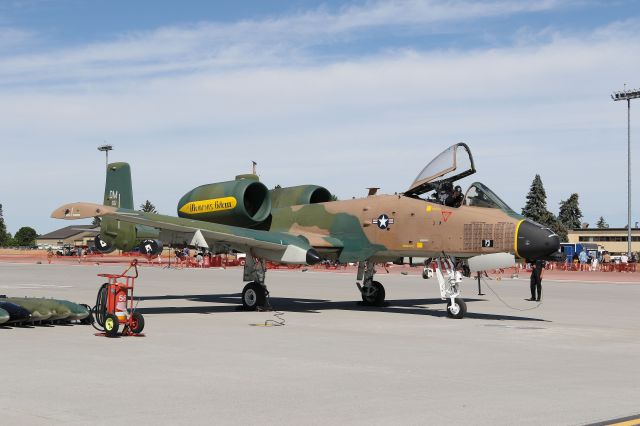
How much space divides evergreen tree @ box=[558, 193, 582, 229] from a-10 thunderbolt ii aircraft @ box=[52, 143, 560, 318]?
5631 inches

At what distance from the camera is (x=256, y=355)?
40.8 ft

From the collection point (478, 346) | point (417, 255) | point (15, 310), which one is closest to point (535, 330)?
point (478, 346)

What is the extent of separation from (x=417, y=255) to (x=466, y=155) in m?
2.79

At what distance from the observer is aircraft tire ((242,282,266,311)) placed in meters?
21.6

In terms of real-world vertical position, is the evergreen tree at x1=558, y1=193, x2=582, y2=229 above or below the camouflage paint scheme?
above

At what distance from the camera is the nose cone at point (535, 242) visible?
18.2 meters

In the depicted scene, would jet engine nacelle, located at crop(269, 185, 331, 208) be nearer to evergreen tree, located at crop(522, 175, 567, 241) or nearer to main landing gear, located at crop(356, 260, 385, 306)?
main landing gear, located at crop(356, 260, 385, 306)

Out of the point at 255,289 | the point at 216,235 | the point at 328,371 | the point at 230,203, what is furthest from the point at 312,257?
the point at 328,371

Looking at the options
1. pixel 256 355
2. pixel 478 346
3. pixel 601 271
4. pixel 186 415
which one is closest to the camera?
pixel 186 415

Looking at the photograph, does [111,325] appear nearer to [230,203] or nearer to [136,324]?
[136,324]

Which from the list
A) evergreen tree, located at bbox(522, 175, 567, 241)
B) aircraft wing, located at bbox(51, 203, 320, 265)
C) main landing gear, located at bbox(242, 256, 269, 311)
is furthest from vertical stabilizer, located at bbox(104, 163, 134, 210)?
evergreen tree, located at bbox(522, 175, 567, 241)

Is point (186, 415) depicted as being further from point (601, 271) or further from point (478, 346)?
point (601, 271)

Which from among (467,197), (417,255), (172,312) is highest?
(467,197)

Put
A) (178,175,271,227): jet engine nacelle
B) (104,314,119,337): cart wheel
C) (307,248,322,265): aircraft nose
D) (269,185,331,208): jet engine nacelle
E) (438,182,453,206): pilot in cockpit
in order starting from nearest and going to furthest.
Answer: (104,314,119,337): cart wheel < (438,182,453,206): pilot in cockpit < (307,248,322,265): aircraft nose < (178,175,271,227): jet engine nacelle < (269,185,331,208): jet engine nacelle
